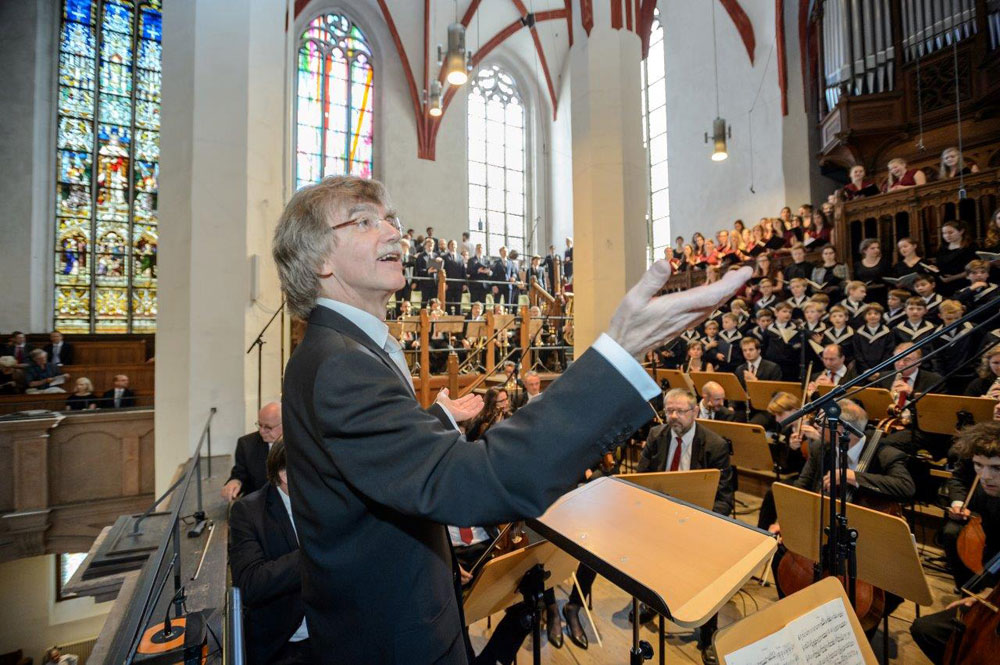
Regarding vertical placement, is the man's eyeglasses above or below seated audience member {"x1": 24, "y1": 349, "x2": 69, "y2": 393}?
above

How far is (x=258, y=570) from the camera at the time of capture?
1999 millimetres

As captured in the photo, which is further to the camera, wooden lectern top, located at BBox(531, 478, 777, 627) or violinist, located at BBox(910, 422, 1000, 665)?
violinist, located at BBox(910, 422, 1000, 665)

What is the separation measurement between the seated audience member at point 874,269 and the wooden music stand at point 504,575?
19.0ft

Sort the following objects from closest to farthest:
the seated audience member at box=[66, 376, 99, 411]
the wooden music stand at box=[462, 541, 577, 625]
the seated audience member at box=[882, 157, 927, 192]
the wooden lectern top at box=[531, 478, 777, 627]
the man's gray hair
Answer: the man's gray hair
the wooden lectern top at box=[531, 478, 777, 627]
the wooden music stand at box=[462, 541, 577, 625]
the seated audience member at box=[882, 157, 927, 192]
the seated audience member at box=[66, 376, 99, 411]

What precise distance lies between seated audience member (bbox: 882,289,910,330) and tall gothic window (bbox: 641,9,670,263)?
8.05 meters

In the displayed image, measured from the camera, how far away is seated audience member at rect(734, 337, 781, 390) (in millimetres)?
5637

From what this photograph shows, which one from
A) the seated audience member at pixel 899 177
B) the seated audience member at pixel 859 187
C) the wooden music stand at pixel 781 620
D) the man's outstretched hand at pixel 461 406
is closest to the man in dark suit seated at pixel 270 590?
the man's outstretched hand at pixel 461 406

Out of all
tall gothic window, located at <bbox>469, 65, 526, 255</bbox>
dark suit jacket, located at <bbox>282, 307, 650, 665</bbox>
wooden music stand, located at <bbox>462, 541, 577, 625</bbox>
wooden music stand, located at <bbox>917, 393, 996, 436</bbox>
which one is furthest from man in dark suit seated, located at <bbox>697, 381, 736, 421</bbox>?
tall gothic window, located at <bbox>469, 65, 526, 255</bbox>

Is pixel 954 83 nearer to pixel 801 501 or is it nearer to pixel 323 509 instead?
pixel 801 501

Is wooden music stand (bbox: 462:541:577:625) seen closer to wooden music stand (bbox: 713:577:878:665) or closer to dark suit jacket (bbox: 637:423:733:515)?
wooden music stand (bbox: 713:577:878:665)

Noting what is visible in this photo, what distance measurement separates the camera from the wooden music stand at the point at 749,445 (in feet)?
13.0

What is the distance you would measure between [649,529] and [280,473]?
1.53 meters

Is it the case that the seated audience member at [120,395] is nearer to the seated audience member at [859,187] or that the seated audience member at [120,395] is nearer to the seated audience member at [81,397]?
the seated audience member at [81,397]

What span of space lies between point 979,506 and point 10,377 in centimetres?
1033
